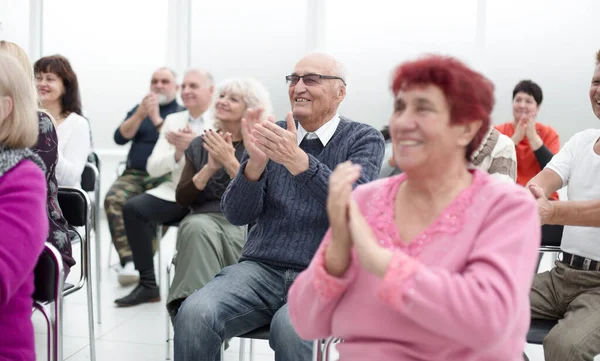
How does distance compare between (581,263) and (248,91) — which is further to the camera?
(248,91)

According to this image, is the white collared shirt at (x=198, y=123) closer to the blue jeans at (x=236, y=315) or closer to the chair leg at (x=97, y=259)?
the chair leg at (x=97, y=259)

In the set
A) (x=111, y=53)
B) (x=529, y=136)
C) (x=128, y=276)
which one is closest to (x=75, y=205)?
(x=128, y=276)

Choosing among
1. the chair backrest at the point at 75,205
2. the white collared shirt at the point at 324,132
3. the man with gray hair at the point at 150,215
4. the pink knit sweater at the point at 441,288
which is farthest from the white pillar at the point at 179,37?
the pink knit sweater at the point at 441,288

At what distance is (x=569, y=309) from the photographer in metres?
1.87

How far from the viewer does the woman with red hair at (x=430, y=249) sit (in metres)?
1.07

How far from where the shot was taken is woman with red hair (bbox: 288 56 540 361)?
1067 mm

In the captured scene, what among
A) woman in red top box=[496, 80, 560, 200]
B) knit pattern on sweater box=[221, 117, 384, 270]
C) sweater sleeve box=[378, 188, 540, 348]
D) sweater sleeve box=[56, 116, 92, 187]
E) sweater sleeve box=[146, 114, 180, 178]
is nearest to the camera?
sweater sleeve box=[378, 188, 540, 348]

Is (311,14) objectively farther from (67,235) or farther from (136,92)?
(67,235)

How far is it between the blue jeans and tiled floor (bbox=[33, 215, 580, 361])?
3.01ft

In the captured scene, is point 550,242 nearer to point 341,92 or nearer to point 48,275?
point 341,92

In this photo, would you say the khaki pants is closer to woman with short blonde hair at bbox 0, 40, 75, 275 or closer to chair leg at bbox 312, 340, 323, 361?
chair leg at bbox 312, 340, 323, 361

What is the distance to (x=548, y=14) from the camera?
17.3 feet

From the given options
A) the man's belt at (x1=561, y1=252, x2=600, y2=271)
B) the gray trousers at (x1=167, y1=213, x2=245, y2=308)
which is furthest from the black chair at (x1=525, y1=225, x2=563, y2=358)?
the gray trousers at (x1=167, y1=213, x2=245, y2=308)

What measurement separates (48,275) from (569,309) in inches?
54.6
